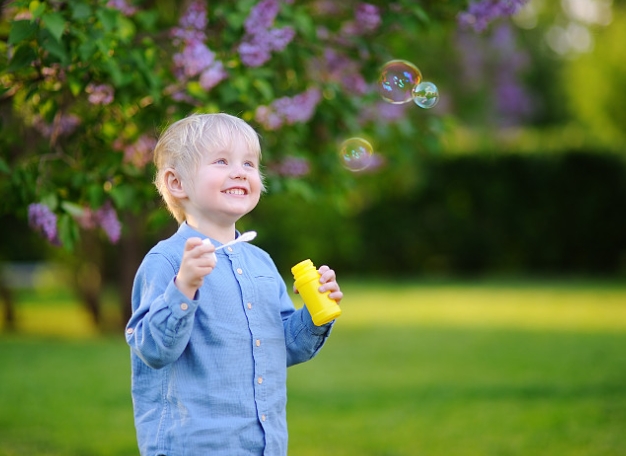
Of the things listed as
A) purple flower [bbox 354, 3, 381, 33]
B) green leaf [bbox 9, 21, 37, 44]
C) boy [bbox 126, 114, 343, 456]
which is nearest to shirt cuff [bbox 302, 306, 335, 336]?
boy [bbox 126, 114, 343, 456]

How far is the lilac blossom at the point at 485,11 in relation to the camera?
379cm

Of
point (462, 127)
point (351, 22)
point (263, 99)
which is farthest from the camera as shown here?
point (462, 127)

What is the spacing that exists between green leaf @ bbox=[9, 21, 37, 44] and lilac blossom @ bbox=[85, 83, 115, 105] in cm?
49

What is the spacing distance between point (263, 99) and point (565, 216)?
12984mm

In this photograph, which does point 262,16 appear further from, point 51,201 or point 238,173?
point 238,173

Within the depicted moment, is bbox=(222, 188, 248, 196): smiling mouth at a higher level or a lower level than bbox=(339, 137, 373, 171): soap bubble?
lower

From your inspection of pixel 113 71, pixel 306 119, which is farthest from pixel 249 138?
pixel 306 119

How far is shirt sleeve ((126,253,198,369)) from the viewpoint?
212cm

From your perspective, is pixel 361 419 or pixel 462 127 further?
pixel 462 127

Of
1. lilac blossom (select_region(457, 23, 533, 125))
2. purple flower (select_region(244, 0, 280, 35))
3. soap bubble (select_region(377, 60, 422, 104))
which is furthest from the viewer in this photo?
lilac blossom (select_region(457, 23, 533, 125))

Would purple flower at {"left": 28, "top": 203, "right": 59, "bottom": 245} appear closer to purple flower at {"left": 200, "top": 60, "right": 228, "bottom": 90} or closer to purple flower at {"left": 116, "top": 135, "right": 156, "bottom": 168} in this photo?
purple flower at {"left": 116, "top": 135, "right": 156, "bottom": 168}

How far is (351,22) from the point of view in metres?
4.70

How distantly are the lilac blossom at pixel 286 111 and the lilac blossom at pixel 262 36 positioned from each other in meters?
0.31

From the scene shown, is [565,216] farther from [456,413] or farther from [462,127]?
[456,413]
